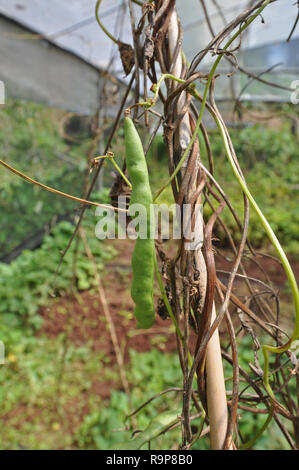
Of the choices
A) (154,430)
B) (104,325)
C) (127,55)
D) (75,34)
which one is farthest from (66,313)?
(75,34)

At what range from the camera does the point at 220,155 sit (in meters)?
6.85

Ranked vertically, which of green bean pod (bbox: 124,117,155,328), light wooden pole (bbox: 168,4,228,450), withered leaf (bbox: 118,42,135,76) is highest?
withered leaf (bbox: 118,42,135,76)

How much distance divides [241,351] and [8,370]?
135 cm

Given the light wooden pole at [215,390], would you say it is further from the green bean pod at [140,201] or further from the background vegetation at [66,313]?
the background vegetation at [66,313]

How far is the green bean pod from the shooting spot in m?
0.50

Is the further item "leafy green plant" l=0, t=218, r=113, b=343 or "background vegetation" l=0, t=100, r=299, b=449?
"leafy green plant" l=0, t=218, r=113, b=343

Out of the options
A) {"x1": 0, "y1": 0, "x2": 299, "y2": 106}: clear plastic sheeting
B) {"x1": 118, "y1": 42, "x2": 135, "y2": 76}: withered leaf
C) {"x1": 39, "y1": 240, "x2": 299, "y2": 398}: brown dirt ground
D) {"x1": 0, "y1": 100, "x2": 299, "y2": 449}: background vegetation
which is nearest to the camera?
{"x1": 118, "y1": 42, "x2": 135, "y2": 76}: withered leaf

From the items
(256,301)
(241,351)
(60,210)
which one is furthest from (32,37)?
(256,301)

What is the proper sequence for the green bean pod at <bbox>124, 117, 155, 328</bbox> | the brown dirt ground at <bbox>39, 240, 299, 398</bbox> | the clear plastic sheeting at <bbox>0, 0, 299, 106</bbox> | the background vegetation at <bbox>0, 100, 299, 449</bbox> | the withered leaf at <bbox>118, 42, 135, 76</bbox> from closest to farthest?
1. the green bean pod at <bbox>124, 117, 155, 328</bbox>
2. the withered leaf at <bbox>118, 42, 135, 76</bbox>
3. the background vegetation at <bbox>0, 100, 299, 449</bbox>
4. the brown dirt ground at <bbox>39, 240, 299, 398</bbox>
5. the clear plastic sheeting at <bbox>0, 0, 299, 106</bbox>

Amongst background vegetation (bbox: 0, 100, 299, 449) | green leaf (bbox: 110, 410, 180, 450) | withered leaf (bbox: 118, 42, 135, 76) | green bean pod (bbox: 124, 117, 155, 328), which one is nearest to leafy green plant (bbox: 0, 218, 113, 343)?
background vegetation (bbox: 0, 100, 299, 449)

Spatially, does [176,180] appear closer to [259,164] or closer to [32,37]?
[32,37]

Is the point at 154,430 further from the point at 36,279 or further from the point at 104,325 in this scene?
the point at 36,279

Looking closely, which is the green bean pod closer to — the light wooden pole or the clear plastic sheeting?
the light wooden pole

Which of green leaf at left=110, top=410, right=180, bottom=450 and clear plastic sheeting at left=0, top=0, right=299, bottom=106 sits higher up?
clear plastic sheeting at left=0, top=0, right=299, bottom=106
